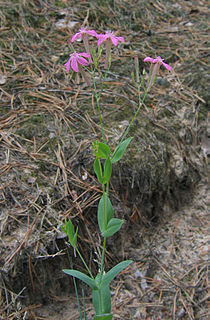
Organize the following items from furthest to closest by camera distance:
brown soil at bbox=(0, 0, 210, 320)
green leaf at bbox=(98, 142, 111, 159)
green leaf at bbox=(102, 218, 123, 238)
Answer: brown soil at bbox=(0, 0, 210, 320), green leaf at bbox=(102, 218, 123, 238), green leaf at bbox=(98, 142, 111, 159)

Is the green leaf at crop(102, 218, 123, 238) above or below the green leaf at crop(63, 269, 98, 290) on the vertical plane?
above

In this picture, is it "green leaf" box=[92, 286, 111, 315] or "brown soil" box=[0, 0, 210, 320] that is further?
"brown soil" box=[0, 0, 210, 320]

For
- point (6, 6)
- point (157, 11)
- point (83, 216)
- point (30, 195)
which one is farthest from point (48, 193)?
point (157, 11)

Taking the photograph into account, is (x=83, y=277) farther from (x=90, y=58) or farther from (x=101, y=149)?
(x=90, y=58)

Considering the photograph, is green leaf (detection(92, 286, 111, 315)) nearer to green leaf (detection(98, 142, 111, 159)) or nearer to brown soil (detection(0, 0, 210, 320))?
brown soil (detection(0, 0, 210, 320))

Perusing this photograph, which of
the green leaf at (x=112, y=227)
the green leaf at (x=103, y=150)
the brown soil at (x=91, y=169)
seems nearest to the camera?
the green leaf at (x=103, y=150)

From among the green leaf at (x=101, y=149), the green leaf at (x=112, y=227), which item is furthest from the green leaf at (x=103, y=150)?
the green leaf at (x=112, y=227)

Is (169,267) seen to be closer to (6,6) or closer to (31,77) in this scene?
(31,77)

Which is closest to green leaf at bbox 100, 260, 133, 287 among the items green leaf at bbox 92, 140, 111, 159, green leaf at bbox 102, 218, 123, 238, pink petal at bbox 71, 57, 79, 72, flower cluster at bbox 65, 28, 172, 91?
green leaf at bbox 102, 218, 123, 238

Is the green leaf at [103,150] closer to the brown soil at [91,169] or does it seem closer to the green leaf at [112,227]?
the green leaf at [112,227]
